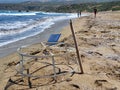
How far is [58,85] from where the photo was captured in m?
7.52

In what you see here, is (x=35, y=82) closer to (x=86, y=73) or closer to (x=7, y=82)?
(x=7, y=82)

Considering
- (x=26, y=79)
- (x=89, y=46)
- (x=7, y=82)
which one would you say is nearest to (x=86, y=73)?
(x=26, y=79)

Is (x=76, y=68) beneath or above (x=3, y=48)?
above

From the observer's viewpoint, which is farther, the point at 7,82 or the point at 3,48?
the point at 3,48

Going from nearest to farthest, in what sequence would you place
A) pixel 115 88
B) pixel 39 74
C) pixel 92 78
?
pixel 115 88
pixel 92 78
pixel 39 74

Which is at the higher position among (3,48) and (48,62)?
(48,62)

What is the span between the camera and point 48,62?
9.40m

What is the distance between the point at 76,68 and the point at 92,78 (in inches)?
38.3

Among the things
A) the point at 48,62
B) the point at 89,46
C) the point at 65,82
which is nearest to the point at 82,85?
the point at 65,82

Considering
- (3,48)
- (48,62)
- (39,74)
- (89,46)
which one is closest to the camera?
(39,74)

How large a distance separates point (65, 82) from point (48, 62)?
182 cm

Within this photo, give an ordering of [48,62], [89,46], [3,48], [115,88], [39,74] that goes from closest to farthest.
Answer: [115,88]
[39,74]
[48,62]
[89,46]
[3,48]

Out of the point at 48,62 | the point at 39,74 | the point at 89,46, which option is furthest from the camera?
the point at 89,46

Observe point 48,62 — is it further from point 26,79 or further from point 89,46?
point 89,46
